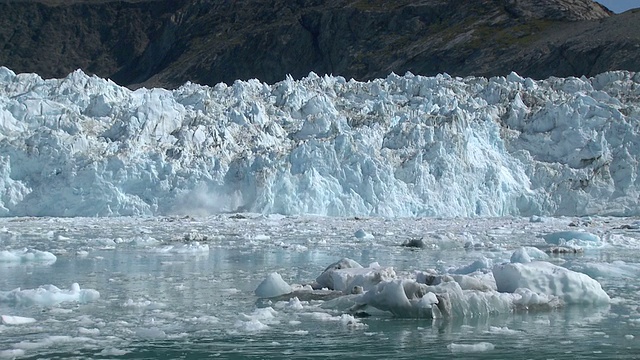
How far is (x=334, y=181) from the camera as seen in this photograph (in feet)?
74.0

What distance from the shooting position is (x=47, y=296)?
25.8ft

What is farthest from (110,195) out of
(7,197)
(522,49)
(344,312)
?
(522,49)

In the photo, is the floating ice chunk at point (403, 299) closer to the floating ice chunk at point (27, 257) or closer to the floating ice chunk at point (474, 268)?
the floating ice chunk at point (474, 268)

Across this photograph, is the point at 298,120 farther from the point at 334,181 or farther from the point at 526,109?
the point at 526,109

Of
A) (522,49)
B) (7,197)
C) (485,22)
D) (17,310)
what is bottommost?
(17,310)

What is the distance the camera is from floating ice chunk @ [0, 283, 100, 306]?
780 centimetres

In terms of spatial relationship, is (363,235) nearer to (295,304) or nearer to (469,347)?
(295,304)

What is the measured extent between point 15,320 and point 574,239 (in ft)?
35.3

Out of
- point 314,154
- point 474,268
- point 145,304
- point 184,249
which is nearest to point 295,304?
point 145,304

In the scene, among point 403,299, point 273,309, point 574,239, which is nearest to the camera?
point 403,299

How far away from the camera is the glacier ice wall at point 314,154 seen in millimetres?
22250

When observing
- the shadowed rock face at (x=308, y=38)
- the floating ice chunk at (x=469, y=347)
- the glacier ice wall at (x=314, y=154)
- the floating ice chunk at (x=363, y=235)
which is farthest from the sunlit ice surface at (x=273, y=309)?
the shadowed rock face at (x=308, y=38)

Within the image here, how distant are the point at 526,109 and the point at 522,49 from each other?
26421 mm

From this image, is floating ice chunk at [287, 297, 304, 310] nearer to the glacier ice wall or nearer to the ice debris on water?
the ice debris on water
